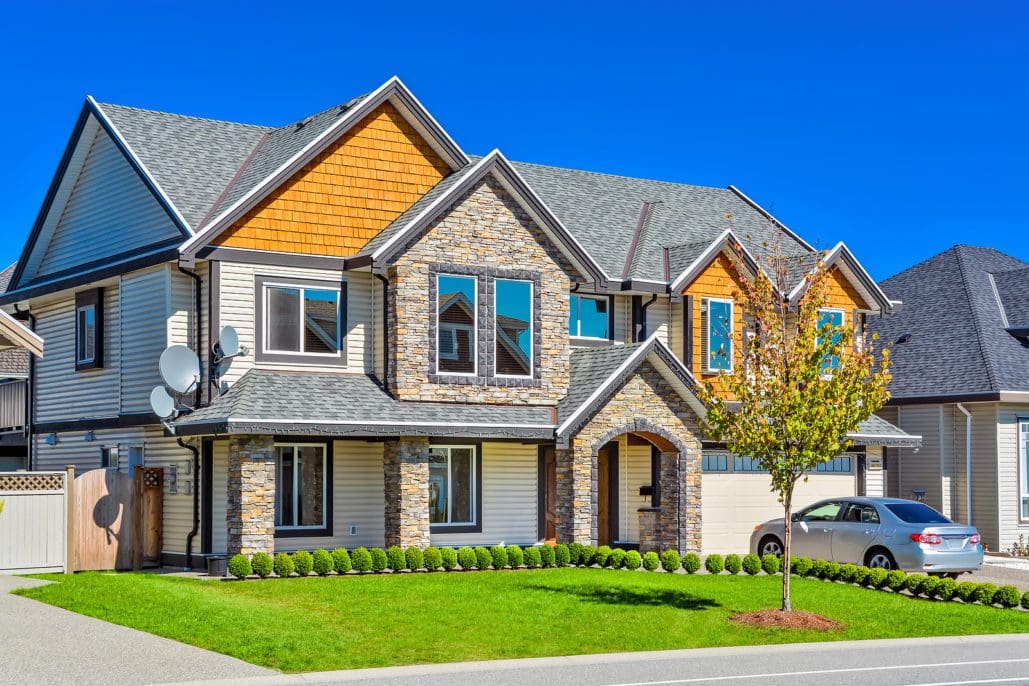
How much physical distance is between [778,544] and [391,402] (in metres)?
8.26

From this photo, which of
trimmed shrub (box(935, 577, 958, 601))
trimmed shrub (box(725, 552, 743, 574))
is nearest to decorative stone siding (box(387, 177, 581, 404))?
trimmed shrub (box(725, 552, 743, 574))

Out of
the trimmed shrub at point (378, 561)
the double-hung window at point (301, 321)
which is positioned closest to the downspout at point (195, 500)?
the double-hung window at point (301, 321)

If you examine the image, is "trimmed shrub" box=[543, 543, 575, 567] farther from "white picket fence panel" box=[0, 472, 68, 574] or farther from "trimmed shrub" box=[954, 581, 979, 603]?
"white picket fence panel" box=[0, 472, 68, 574]

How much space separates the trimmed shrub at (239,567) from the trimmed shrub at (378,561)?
2377 millimetres

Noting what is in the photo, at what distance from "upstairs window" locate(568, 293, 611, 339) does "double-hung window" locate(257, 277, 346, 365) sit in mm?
5827

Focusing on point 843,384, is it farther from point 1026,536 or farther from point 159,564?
point 1026,536

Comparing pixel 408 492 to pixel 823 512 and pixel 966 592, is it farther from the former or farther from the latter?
pixel 966 592

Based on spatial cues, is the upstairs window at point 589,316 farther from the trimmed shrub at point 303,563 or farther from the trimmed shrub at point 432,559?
the trimmed shrub at point 303,563

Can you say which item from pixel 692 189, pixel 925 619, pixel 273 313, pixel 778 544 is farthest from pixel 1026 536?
pixel 273 313

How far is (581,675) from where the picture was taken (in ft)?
48.7

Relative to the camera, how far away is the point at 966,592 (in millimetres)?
22328

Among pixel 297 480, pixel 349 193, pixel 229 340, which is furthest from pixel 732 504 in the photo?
pixel 229 340

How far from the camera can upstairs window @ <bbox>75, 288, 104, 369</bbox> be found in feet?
94.3

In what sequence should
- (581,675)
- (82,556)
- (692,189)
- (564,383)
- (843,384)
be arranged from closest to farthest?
(581,675), (843,384), (82,556), (564,383), (692,189)
